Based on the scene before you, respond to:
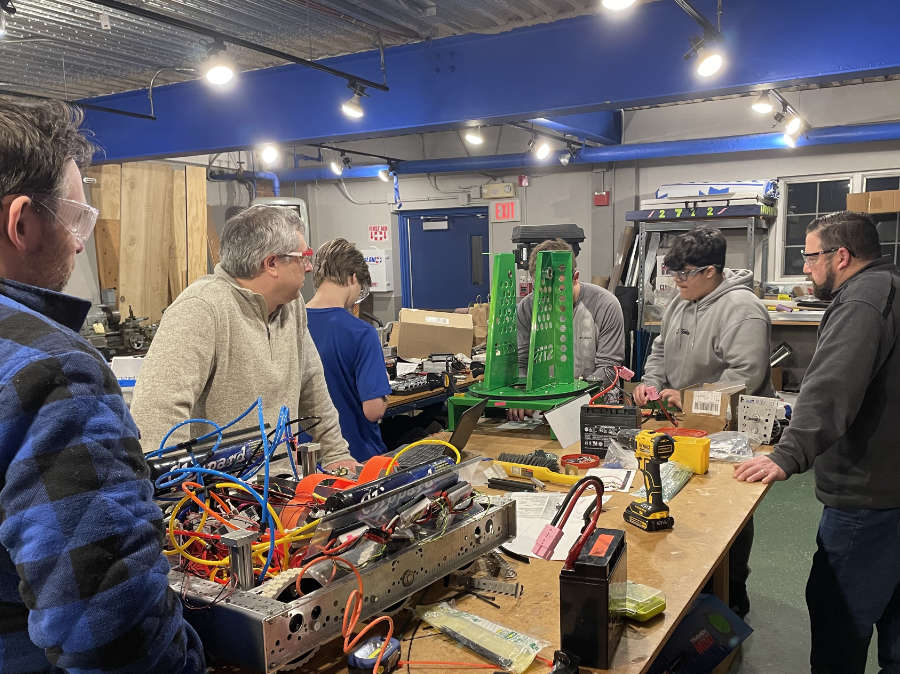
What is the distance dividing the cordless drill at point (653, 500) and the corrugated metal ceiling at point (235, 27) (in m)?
2.75

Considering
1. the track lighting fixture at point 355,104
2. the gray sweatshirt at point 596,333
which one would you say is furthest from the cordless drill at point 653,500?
the track lighting fixture at point 355,104

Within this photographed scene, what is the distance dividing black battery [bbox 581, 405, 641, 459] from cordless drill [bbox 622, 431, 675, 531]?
506 millimetres

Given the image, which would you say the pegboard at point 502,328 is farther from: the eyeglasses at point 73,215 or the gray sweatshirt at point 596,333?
the eyeglasses at point 73,215

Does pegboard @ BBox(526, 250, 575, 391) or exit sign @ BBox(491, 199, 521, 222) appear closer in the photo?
pegboard @ BBox(526, 250, 575, 391)

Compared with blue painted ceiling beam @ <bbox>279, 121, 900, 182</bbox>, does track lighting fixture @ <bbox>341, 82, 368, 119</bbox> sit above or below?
below

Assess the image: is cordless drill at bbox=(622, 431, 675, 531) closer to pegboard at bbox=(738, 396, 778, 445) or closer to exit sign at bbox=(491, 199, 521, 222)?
pegboard at bbox=(738, 396, 778, 445)

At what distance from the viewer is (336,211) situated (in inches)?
373

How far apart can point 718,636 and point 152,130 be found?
5147 millimetres

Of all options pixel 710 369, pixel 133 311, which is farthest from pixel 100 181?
pixel 710 369

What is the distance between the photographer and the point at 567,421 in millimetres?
2488

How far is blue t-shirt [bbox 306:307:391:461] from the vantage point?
8.20ft

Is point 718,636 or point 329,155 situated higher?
point 329,155

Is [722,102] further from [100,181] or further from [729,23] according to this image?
[100,181]

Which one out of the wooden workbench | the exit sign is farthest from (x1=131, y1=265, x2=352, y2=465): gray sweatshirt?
the exit sign
